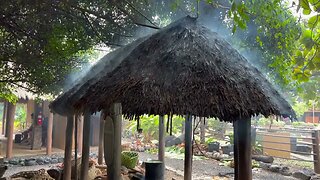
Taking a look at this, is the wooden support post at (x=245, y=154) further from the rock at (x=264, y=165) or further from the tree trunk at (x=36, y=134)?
the tree trunk at (x=36, y=134)

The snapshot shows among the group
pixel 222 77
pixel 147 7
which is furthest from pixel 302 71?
pixel 147 7

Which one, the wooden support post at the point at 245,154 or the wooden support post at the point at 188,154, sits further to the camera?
the wooden support post at the point at 188,154

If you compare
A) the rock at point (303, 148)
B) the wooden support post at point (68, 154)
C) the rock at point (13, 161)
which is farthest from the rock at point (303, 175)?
the rock at point (13, 161)

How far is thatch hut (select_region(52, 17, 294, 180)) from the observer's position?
295cm

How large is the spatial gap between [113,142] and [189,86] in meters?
1.16

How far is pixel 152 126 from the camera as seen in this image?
1588cm

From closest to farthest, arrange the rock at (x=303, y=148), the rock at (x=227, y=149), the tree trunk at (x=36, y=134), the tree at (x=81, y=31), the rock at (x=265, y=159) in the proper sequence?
the tree at (x=81, y=31) < the rock at (x=265, y=159) < the rock at (x=227, y=149) < the tree trunk at (x=36, y=134) < the rock at (x=303, y=148)

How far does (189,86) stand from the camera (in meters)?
2.99

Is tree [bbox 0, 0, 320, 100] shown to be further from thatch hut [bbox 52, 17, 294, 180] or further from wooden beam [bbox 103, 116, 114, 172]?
wooden beam [bbox 103, 116, 114, 172]

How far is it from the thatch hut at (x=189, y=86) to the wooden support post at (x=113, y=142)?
4cm

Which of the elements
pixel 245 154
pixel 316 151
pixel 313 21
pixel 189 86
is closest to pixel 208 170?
pixel 316 151

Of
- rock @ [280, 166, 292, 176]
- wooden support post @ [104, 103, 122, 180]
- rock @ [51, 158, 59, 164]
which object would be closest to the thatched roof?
wooden support post @ [104, 103, 122, 180]

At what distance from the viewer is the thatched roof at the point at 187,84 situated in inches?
116

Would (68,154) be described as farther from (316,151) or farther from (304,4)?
(316,151)
